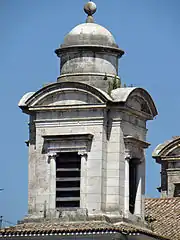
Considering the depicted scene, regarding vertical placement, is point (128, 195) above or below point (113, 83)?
below

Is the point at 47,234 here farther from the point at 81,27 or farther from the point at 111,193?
the point at 81,27

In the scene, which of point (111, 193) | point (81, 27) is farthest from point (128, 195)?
point (81, 27)

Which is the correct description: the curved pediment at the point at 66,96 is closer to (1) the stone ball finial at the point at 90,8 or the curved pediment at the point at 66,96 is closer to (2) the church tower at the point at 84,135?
(2) the church tower at the point at 84,135

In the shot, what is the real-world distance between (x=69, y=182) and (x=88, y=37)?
544 centimetres

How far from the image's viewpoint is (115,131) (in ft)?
207

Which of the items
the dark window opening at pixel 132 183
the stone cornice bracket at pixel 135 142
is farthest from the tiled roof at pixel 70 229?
the stone cornice bracket at pixel 135 142

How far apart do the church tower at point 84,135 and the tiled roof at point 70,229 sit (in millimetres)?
408

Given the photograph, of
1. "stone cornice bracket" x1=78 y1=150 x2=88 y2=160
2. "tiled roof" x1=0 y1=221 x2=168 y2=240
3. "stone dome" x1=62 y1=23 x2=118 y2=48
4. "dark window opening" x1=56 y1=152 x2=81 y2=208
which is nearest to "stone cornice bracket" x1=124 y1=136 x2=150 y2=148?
"stone cornice bracket" x1=78 y1=150 x2=88 y2=160

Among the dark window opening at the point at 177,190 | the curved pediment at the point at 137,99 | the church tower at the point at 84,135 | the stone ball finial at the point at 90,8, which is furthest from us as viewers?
the dark window opening at the point at 177,190

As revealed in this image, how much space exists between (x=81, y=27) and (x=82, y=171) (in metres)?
5.56

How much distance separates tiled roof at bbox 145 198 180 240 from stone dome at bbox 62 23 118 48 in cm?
723

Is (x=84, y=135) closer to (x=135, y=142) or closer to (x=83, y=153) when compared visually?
(x=83, y=153)

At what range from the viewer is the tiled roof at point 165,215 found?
216 ft

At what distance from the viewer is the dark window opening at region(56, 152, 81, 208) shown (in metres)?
63.0
